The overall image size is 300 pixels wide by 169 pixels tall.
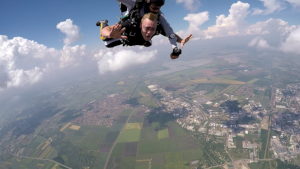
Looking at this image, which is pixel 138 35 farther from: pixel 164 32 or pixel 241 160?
pixel 241 160

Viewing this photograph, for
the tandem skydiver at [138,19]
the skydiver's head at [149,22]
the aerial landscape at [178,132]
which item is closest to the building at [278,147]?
the aerial landscape at [178,132]

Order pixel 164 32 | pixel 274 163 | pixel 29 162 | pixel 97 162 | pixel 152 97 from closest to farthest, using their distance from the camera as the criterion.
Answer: pixel 164 32 → pixel 274 163 → pixel 97 162 → pixel 29 162 → pixel 152 97

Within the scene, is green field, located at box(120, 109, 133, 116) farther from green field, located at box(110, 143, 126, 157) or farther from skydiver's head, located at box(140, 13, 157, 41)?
skydiver's head, located at box(140, 13, 157, 41)

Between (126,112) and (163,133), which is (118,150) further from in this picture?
(126,112)

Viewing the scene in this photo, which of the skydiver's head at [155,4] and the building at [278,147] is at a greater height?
the skydiver's head at [155,4]

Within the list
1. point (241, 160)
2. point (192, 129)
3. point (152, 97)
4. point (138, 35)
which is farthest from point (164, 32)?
point (152, 97)

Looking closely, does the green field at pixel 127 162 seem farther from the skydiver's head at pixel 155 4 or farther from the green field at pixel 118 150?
the skydiver's head at pixel 155 4

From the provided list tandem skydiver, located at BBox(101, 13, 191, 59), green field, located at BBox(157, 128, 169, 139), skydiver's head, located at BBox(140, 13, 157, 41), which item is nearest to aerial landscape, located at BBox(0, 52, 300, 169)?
green field, located at BBox(157, 128, 169, 139)

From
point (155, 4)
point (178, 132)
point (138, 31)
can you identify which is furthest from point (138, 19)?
point (178, 132)
